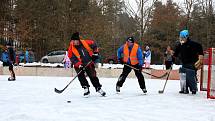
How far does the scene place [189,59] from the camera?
10227 millimetres

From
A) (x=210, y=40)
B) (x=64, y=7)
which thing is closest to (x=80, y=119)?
(x=64, y=7)

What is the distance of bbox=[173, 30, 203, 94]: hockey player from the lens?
33.0 ft

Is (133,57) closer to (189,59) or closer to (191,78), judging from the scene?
(189,59)

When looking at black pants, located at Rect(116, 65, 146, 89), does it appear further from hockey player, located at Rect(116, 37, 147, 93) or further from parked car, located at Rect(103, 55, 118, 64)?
parked car, located at Rect(103, 55, 118, 64)

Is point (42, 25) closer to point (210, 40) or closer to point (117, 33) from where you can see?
point (117, 33)

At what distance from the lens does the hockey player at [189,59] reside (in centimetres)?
1007

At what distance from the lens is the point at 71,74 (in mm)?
19375

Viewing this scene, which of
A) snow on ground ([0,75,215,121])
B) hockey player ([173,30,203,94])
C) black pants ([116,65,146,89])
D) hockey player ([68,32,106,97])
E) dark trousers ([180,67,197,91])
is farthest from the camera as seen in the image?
black pants ([116,65,146,89])

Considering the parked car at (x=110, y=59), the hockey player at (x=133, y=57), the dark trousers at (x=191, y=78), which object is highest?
the hockey player at (x=133, y=57)

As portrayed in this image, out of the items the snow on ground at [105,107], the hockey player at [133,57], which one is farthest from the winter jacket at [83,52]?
the hockey player at [133,57]

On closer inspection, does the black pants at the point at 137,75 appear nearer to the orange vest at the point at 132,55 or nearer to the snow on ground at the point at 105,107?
the orange vest at the point at 132,55

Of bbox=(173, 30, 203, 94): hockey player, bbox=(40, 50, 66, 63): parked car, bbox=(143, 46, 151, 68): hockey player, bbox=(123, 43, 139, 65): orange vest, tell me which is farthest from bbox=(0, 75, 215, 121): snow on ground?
bbox=(40, 50, 66, 63): parked car

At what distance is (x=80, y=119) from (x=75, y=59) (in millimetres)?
3402

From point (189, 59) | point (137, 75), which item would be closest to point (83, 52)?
point (137, 75)
